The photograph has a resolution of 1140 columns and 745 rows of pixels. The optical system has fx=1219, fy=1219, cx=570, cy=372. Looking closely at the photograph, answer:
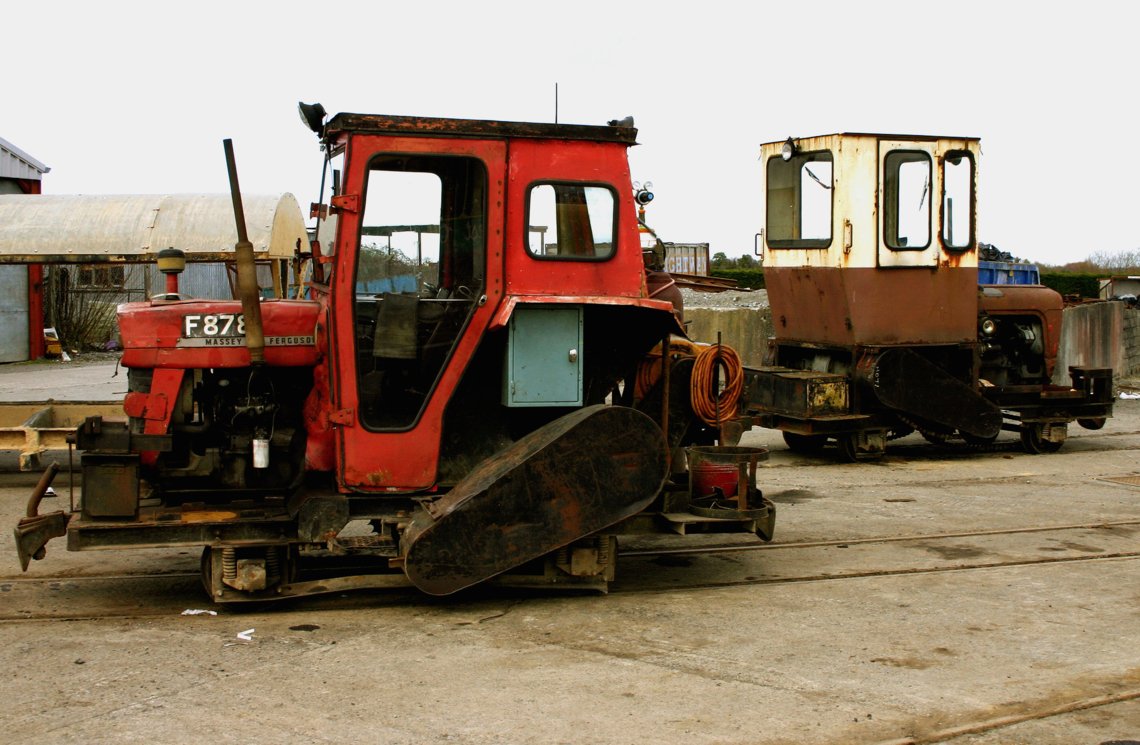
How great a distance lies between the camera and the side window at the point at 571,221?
6.91 metres

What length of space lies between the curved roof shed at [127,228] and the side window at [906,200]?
6036 mm

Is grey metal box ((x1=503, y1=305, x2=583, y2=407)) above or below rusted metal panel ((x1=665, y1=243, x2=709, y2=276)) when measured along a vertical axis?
below

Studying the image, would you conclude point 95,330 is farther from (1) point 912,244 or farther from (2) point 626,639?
(2) point 626,639

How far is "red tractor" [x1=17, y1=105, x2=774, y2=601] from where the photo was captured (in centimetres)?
657

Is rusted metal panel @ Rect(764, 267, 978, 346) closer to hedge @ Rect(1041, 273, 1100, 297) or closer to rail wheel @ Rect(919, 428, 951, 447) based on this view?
rail wheel @ Rect(919, 428, 951, 447)

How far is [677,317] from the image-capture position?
7230mm

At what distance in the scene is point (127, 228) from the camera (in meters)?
13.2

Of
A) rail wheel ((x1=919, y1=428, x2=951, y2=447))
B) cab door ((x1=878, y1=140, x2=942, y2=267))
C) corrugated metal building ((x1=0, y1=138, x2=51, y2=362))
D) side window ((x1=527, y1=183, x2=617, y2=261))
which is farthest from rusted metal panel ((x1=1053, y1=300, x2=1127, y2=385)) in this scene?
corrugated metal building ((x1=0, y1=138, x2=51, y2=362))

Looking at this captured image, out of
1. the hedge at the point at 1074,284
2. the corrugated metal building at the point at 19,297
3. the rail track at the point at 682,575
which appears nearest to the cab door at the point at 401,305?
the rail track at the point at 682,575

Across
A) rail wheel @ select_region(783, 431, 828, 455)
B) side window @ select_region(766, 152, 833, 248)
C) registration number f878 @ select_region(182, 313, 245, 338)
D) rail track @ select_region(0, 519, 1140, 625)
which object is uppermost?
side window @ select_region(766, 152, 833, 248)

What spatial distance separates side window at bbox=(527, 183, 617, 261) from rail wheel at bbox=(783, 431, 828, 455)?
273 inches

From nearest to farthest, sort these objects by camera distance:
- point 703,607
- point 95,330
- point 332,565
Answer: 1. point 703,607
2. point 332,565
3. point 95,330

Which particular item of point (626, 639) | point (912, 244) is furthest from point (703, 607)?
point (912, 244)

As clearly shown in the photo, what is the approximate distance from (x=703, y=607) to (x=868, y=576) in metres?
1.38
